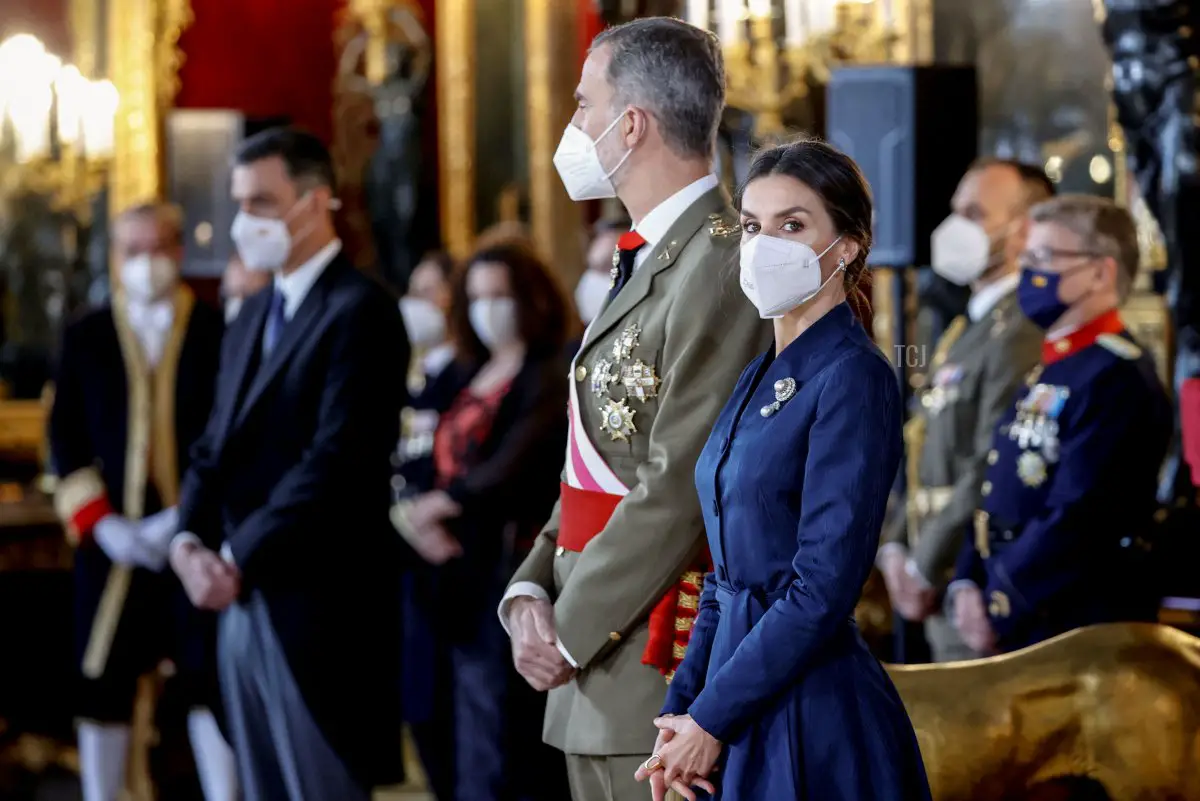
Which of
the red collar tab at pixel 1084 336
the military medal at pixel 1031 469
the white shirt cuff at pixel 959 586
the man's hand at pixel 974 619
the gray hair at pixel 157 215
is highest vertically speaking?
the gray hair at pixel 157 215

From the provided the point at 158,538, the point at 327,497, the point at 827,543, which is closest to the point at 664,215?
the point at 827,543

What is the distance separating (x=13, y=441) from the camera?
7.23 metres

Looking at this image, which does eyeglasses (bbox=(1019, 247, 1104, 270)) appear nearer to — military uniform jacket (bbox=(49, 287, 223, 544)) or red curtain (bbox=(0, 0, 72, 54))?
military uniform jacket (bbox=(49, 287, 223, 544))

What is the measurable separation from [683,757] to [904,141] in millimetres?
2573

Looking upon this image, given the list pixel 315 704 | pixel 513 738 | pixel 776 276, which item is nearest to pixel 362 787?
pixel 315 704

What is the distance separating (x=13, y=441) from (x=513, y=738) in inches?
142

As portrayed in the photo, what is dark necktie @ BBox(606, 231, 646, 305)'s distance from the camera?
2615mm

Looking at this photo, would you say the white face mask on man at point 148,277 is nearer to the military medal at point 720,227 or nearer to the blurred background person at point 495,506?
the blurred background person at point 495,506

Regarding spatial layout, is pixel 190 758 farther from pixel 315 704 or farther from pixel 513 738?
pixel 315 704

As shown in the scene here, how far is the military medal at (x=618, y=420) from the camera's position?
2.51 metres

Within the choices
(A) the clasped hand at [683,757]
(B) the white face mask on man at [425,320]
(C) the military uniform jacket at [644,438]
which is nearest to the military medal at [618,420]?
(C) the military uniform jacket at [644,438]

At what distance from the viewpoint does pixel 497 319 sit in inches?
183

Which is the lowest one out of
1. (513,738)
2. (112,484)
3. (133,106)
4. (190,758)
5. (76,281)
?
(190,758)

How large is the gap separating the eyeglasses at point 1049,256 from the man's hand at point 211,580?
1.74 metres
